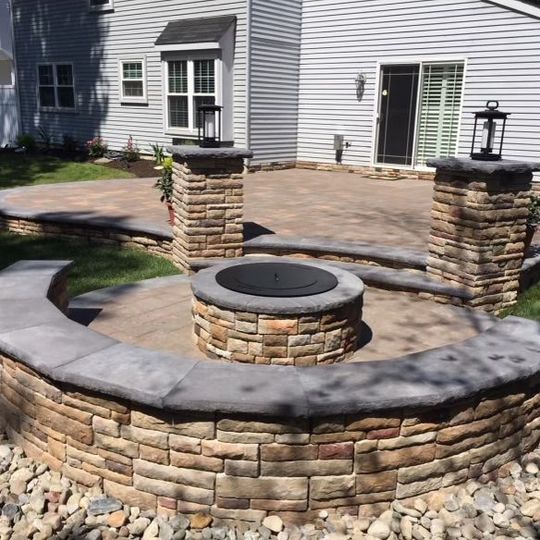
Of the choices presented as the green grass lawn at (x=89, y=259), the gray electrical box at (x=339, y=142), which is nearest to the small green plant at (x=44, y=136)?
the gray electrical box at (x=339, y=142)

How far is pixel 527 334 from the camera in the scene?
4109mm

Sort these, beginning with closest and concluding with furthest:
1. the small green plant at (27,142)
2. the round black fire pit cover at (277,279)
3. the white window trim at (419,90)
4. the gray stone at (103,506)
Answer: the gray stone at (103,506), the round black fire pit cover at (277,279), the white window trim at (419,90), the small green plant at (27,142)

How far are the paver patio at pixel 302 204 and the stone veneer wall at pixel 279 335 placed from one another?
3.16m

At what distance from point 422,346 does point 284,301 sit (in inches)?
53.7

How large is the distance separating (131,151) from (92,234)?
8.92 m

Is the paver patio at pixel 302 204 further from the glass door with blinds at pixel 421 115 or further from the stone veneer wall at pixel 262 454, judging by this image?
the stone veneer wall at pixel 262 454

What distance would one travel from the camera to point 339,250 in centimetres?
689

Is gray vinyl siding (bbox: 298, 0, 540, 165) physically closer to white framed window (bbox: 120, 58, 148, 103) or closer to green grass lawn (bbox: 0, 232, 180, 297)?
white framed window (bbox: 120, 58, 148, 103)

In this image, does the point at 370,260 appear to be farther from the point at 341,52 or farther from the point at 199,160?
the point at 341,52

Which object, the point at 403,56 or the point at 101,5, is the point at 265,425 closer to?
the point at 403,56

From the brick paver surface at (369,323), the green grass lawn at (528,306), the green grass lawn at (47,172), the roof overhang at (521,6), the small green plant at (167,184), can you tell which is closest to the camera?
the brick paver surface at (369,323)

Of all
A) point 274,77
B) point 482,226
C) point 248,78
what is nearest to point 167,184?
point 482,226

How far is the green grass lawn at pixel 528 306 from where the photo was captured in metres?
5.83

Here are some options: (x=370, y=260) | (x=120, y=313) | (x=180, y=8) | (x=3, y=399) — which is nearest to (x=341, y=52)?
(x=180, y=8)
